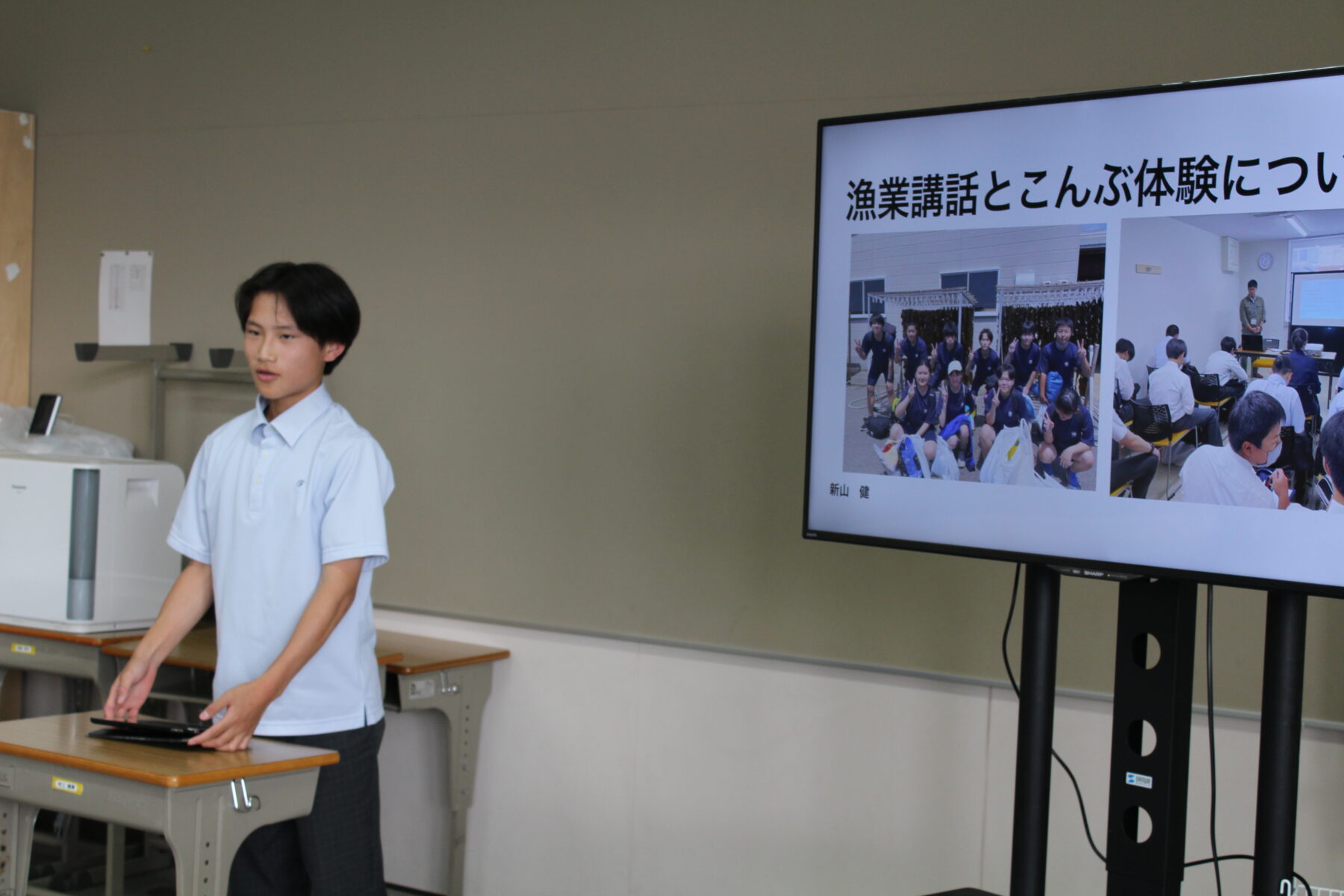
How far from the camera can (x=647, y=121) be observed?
3057 mm

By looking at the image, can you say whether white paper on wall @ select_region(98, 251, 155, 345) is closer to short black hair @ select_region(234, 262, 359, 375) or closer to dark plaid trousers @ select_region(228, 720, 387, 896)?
short black hair @ select_region(234, 262, 359, 375)

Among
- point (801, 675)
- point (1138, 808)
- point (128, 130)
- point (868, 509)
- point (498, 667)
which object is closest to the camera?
point (1138, 808)

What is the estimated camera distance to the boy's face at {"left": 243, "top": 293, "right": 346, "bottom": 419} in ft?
7.22

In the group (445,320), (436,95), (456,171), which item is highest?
(436,95)

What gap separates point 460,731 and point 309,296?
1389 mm

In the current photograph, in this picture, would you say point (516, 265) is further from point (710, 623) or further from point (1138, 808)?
point (1138, 808)

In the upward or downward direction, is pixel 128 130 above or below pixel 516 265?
above

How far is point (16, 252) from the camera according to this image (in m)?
4.05

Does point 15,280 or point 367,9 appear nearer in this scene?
point 367,9

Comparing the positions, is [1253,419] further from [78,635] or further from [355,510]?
[78,635]

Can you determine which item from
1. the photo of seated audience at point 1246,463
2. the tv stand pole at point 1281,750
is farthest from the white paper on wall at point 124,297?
the tv stand pole at point 1281,750

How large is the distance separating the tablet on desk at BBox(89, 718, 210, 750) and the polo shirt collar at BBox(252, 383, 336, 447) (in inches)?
20.7

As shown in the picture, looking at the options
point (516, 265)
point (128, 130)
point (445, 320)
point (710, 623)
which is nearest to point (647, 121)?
point (516, 265)

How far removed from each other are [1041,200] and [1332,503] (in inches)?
23.8
